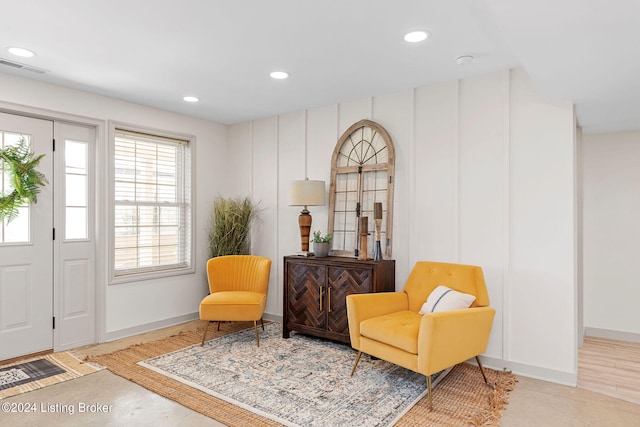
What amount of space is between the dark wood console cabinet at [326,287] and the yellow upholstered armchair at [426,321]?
27 cm

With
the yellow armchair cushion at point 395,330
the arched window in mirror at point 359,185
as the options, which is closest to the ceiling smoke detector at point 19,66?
the arched window in mirror at point 359,185

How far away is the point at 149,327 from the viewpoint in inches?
173

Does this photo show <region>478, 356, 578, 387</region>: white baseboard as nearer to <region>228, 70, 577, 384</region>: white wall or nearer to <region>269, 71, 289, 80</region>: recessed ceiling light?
<region>228, 70, 577, 384</region>: white wall

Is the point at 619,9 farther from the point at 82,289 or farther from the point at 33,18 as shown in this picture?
the point at 82,289

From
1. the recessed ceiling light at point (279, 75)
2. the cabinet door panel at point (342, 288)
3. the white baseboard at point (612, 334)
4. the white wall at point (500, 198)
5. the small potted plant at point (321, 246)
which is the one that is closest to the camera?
the white wall at point (500, 198)

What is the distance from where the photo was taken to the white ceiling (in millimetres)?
2098

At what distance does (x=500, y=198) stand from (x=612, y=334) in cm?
237

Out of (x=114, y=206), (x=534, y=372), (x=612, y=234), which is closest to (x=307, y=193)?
(x=114, y=206)

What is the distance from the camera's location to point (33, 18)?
2441mm

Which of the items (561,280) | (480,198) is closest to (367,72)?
(480,198)

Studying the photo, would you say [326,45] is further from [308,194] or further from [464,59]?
[308,194]

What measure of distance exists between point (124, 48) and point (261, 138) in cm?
220

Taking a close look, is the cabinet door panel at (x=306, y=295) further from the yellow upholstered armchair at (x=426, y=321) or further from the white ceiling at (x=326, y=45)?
the white ceiling at (x=326, y=45)

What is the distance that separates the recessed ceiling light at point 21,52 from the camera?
2.89m
